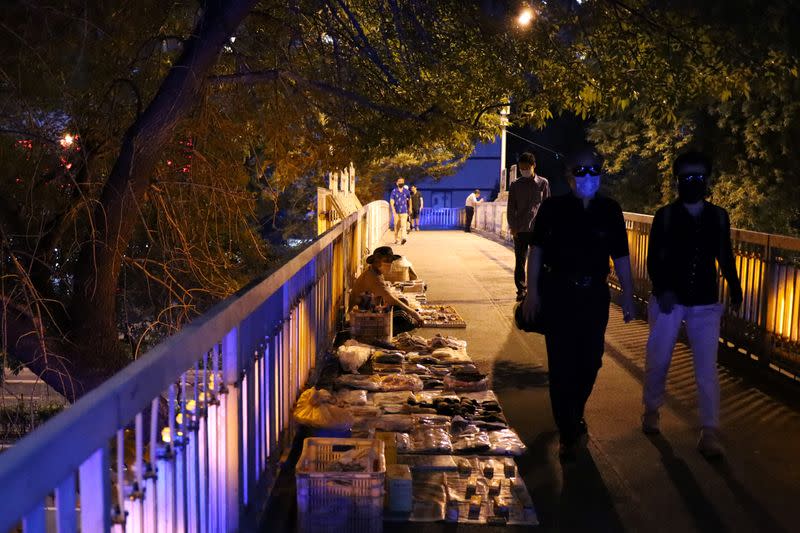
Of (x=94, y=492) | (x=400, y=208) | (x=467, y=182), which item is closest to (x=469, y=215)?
(x=400, y=208)

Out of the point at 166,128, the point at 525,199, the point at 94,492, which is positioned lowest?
the point at 94,492

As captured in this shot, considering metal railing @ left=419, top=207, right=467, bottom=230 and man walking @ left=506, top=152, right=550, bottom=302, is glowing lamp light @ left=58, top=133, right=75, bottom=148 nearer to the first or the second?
man walking @ left=506, top=152, right=550, bottom=302

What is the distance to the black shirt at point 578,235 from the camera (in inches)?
226

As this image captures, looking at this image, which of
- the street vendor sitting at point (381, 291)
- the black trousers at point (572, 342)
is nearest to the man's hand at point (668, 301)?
the black trousers at point (572, 342)

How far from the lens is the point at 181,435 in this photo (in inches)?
124

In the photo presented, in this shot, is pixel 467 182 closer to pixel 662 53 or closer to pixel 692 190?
pixel 662 53

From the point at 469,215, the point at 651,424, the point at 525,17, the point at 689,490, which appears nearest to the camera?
the point at 689,490

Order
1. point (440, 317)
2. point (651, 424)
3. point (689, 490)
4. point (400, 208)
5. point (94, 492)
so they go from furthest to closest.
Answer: point (400, 208) → point (440, 317) → point (651, 424) → point (689, 490) → point (94, 492)

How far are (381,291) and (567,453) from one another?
461cm

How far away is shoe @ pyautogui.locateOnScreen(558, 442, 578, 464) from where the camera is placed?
5.72 m

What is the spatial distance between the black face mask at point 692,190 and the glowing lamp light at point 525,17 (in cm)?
350

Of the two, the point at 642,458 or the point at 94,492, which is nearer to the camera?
the point at 94,492

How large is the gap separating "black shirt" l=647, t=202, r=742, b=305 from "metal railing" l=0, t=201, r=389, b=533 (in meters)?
2.49

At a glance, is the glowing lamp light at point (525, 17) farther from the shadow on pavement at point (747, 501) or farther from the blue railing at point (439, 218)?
the blue railing at point (439, 218)
